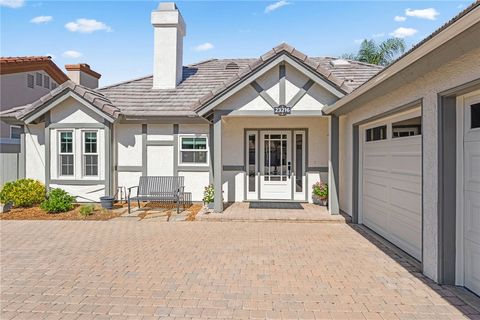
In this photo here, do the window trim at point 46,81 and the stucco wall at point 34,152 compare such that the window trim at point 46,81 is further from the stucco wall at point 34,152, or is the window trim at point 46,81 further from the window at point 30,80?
the stucco wall at point 34,152

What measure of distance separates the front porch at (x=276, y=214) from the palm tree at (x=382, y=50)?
15.5m

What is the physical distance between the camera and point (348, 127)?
28.3 feet

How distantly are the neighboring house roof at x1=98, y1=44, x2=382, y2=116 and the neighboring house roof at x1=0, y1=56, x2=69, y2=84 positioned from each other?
6.58 m

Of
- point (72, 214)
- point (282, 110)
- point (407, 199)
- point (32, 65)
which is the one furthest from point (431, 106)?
point (32, 65)

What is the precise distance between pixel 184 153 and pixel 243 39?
6641 mm

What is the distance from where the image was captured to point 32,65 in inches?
677

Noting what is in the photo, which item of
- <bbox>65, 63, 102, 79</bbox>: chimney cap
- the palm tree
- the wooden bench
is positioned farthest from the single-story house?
the palm tree

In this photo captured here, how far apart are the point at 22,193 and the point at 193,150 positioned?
220 inches

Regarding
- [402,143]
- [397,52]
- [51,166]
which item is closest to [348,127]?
[402,143]

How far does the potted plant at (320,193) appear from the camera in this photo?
33.4 feet

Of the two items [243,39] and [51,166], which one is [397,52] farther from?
[51,166]

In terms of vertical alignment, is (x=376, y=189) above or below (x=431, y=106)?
below

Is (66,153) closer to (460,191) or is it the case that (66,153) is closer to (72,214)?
(72,214)

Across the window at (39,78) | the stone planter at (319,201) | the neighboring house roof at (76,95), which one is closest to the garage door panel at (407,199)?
the stone planter at (319,201)
